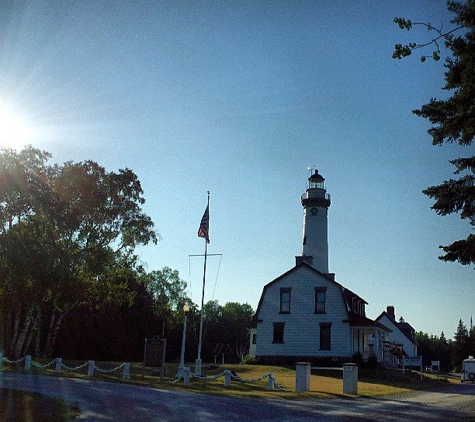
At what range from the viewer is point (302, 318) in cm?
4528

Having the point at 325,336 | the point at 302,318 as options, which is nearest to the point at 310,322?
the point at 302,318

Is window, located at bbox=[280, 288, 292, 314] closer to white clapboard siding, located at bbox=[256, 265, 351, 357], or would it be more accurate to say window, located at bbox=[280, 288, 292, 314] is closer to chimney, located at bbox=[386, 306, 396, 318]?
white clapboard siding, located at bbox=[256, 265, 351, 357]

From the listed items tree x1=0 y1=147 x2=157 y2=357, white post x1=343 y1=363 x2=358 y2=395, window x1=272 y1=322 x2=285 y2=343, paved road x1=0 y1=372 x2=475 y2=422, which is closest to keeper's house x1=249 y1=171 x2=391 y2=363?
window x1=272 y1=322 x2=285 y2=343

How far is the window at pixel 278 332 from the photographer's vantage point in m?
45.8

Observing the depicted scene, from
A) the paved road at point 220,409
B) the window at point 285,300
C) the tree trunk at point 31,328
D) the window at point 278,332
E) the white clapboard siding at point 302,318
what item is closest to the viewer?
the paved road at point 220,409

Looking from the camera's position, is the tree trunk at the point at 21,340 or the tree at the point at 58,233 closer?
the tree at the point at 58,233

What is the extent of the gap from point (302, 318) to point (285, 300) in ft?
7.08

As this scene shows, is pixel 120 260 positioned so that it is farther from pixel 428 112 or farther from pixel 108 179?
pixel 428 112

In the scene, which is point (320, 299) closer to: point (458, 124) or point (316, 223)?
point (316, 223)

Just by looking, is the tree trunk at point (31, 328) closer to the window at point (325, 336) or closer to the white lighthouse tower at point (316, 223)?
the window at point (325, 336)

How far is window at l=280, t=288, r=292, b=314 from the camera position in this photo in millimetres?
46156

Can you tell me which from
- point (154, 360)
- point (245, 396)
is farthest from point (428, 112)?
point (154, 360)

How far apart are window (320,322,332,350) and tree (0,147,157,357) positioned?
15.5m

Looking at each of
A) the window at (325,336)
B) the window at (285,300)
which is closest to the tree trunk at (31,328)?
the window at (285,300)
